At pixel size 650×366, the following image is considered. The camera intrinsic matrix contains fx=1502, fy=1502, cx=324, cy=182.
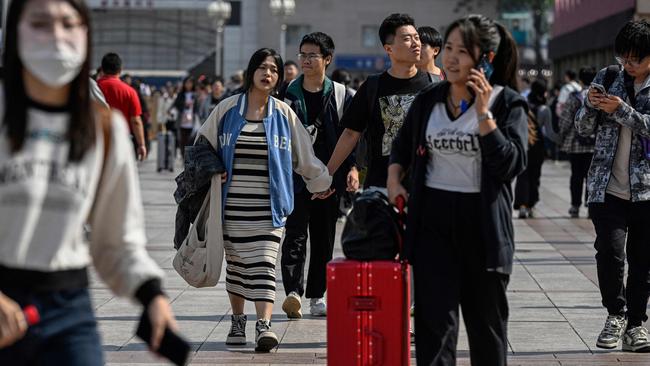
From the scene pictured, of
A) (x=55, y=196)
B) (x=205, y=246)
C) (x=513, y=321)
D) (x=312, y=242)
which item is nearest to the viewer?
(x=55, y=196)

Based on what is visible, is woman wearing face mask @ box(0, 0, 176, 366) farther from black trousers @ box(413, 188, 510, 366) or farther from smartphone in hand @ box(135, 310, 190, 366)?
black trousers @ box(413, 188, 510, 366)

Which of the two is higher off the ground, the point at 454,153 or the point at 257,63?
the point at 257,63

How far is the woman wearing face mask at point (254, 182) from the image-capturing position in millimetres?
8562

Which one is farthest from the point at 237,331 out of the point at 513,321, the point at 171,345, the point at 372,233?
the point at 171,345

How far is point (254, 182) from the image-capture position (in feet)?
28.1

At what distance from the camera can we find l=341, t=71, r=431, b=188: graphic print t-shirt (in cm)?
858

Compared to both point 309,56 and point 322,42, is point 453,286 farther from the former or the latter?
point 322,42

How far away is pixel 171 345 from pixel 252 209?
447 cm

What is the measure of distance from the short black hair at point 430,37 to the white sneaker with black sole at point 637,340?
2.26m

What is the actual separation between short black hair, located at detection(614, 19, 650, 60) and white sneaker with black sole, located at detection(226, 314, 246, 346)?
263 centimetres

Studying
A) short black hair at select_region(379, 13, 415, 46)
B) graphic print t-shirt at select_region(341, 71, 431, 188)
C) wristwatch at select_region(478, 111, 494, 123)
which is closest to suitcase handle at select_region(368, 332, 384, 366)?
wristwatch at select_region(478, 111, 494, 123)

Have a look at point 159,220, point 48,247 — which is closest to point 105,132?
point 48,247

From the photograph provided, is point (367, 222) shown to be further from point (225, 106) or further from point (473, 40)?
point (225, 106)

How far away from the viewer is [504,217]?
605 cm
